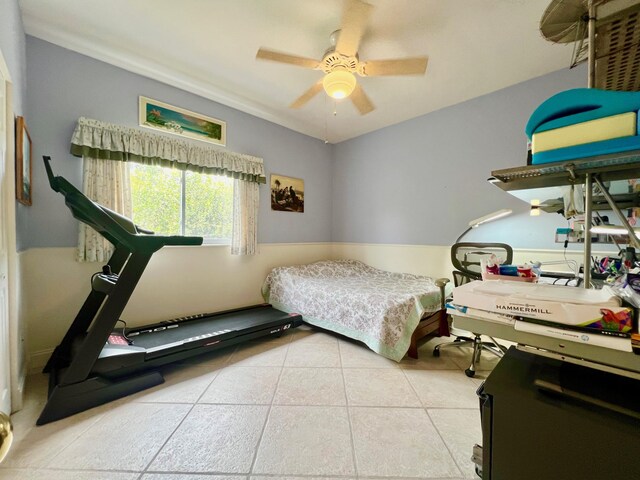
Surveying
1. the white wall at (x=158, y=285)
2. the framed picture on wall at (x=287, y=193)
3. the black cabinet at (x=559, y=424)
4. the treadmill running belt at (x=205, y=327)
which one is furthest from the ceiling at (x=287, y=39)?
the treadmill running belt at (x=205, y=327)

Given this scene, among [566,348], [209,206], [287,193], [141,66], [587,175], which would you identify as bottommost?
[566,348]

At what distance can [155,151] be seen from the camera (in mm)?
2469

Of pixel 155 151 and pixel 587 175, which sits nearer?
pixel 587 175

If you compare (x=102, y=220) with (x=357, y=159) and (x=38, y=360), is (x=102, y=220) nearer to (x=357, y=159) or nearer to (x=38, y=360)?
(x=38, y=360)

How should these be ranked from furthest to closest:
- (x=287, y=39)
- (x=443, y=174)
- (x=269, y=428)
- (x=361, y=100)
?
(x=443, y=174), (x=361, y=100), (x=287, y=39), (x=269, y=428)

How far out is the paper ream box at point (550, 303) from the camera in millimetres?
481

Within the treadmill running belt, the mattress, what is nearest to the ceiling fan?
the mattress

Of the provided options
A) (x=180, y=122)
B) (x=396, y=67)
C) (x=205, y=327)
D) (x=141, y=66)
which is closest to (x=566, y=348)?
(x=396, y=67)

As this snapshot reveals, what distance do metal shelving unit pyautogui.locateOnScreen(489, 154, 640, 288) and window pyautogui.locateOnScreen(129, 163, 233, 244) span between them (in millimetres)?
2934

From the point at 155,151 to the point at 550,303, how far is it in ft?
10.2

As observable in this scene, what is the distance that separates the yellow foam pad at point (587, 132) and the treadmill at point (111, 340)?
1.91 metres

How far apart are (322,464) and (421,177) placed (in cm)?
321

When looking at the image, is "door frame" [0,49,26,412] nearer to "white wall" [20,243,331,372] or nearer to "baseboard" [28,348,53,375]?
"white wall" [20,243,331,372]

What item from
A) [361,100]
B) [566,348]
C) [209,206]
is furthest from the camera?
[209,206]
